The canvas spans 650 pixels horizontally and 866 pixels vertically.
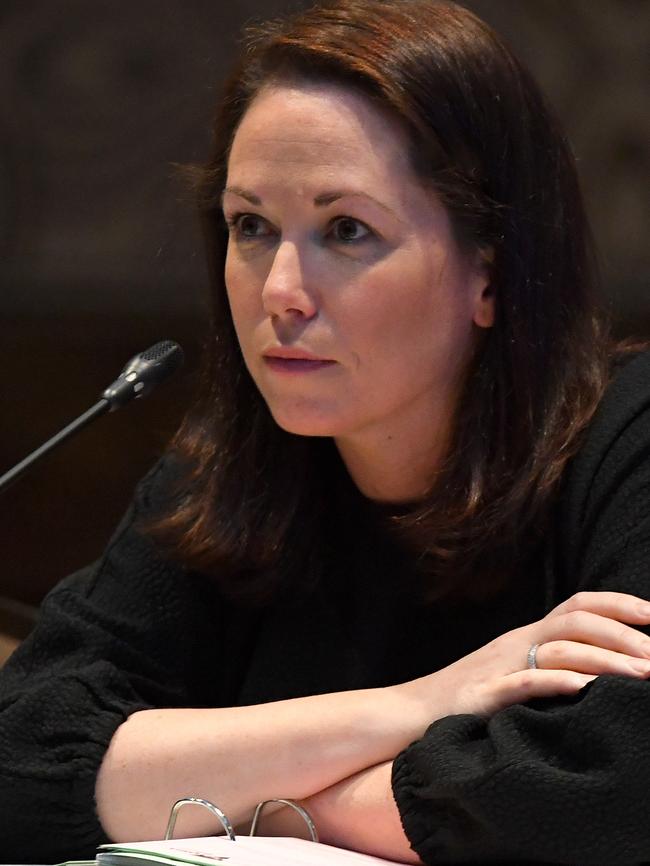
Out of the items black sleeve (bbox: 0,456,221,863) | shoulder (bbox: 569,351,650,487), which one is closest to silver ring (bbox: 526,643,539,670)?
shoulder (bbox: 569,351,650,487)

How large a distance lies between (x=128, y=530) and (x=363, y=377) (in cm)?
40

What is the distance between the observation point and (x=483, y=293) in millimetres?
1620

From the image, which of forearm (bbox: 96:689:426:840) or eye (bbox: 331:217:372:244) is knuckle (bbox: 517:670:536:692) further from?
eye (bbox: 331:217:372:244)

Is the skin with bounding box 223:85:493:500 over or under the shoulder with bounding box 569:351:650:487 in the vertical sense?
over

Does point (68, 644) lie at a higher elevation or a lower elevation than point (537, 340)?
lower

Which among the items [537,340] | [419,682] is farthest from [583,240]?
[419,682]

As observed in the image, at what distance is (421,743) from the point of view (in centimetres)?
134

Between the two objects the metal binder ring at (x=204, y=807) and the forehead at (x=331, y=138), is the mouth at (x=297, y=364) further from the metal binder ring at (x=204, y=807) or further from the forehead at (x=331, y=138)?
the metal binder ring at (x=204, y=807)

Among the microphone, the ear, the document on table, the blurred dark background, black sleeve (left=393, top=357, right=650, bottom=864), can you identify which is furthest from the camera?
the blurred dark background

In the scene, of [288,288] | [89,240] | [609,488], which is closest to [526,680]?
[609,488]

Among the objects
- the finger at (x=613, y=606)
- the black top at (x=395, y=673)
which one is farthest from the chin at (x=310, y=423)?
the finger at (x=613, y=606)

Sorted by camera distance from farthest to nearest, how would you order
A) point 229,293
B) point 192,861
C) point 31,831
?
point 229,293 < point 31,831 < point 192,861

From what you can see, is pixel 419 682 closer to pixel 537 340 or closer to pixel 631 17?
pixel 537 340

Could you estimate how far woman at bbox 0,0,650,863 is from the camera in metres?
1.33
